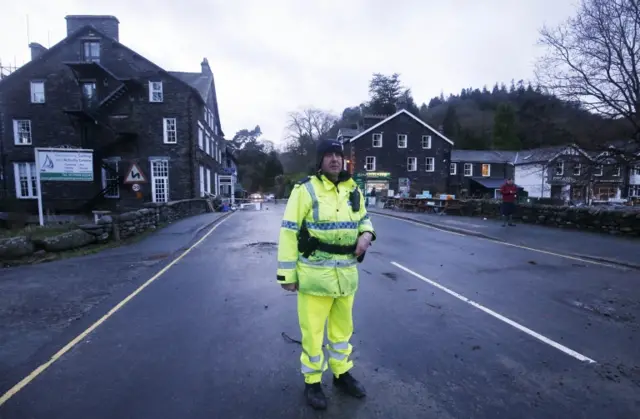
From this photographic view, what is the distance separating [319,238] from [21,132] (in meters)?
34.6

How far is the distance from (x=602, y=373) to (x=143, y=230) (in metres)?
14.8

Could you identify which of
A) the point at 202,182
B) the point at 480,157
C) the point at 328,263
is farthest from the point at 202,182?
the point at 480,157

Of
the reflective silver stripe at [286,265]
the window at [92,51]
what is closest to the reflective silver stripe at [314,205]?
the reflective silver stripe at [286,265]

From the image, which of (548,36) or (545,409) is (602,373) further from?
(548,36)

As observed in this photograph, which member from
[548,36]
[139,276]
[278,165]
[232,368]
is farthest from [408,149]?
[232,368]

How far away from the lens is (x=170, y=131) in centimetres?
2867

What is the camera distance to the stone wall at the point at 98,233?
9.30 meters

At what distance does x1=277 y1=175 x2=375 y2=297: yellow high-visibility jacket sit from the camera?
322cm

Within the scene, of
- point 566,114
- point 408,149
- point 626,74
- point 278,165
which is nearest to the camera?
point 626,74

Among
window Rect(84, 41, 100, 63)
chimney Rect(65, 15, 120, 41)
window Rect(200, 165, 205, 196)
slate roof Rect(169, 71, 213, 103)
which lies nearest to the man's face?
window Rect(200, 165, 205, 196)

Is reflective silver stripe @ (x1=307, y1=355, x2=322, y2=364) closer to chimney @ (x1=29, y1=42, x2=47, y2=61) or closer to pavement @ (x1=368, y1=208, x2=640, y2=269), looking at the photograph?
pavement @ (x1=368, y1=208, x2=640, y2=269)

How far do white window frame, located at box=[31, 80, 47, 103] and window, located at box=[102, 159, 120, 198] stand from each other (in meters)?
6.79

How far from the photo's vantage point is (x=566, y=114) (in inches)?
727

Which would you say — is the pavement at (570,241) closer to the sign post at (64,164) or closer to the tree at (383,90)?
the sign post at (64,164)
